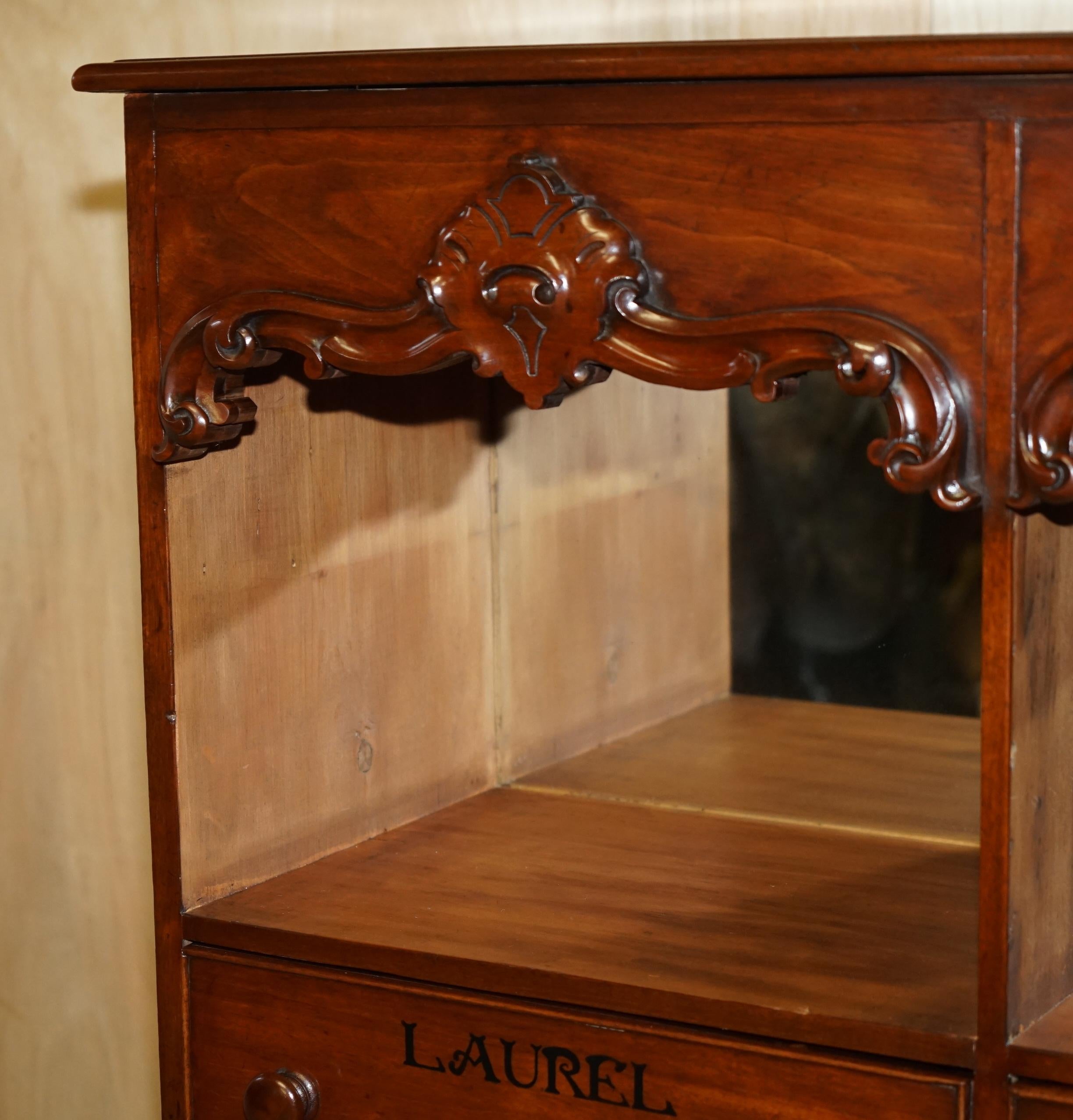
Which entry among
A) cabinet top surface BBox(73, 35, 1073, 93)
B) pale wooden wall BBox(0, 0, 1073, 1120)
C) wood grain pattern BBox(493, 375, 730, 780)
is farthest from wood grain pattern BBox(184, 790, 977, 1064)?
cabinet top surface BBox(73, 35, 1073, 93)

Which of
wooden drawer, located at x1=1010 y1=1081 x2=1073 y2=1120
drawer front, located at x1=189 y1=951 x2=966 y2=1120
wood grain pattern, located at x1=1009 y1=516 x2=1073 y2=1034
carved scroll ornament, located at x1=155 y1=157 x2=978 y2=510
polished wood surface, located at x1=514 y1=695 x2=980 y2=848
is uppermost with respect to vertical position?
carved scroll ornament, located at x1=155 y1=157 x2=978 y2=510

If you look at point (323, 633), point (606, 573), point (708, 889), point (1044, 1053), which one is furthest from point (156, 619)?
point (1044, 1053)

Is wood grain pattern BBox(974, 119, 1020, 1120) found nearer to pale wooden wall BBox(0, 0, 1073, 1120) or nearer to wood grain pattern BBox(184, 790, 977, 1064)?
wood grain pattern BBox(184, 790, 977, 1064)

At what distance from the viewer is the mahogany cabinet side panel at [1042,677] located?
963 mm

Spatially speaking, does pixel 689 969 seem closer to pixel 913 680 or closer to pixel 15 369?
pixel 913 680

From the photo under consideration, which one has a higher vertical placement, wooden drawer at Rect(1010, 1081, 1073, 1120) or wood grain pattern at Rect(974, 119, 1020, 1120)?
wood grain pattern at Rect(974, 119, 1020, 1120)

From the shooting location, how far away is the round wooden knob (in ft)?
4.24

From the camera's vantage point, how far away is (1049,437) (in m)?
0.98

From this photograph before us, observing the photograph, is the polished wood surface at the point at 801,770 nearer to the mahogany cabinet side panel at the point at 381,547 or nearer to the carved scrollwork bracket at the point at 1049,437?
the mahogany cabinet side panel at the point at 381,547

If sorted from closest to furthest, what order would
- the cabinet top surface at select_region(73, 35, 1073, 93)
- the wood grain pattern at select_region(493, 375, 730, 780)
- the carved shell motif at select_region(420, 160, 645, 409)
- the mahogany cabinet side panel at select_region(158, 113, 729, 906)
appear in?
1. the cabinet top surface at select_region(73, 35, 1073, 93)
2. the carved shell motif at select_region(420, 160, 645, 409)
3. the mahogany cabinet side panel at select_region(158, 113, 729, 906)
4. the wood grain pattern at select_region(493, 375, 730, 780)

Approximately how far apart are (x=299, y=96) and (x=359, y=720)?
560mm

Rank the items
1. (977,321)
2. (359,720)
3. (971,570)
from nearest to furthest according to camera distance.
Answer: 1. (977,321)
2. (359,720)
3. (971,570)

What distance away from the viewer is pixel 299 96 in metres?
1.18

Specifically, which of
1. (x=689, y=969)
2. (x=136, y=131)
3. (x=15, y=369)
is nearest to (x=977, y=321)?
(x=689, y=969)
